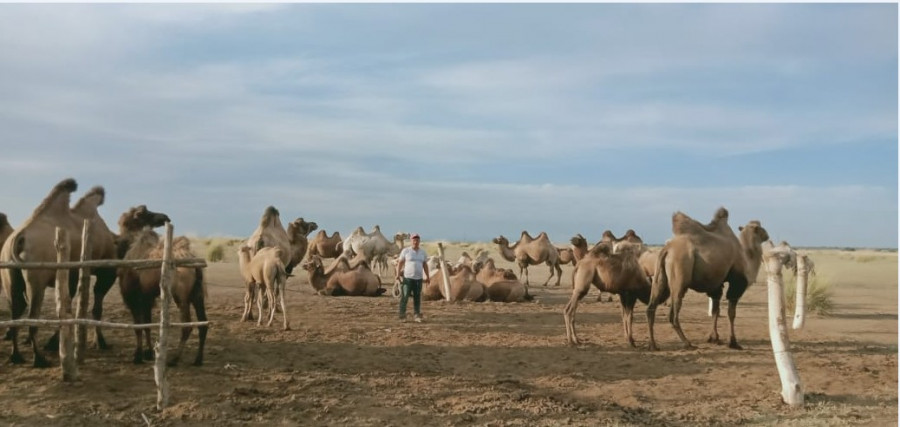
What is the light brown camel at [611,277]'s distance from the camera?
37.5ft

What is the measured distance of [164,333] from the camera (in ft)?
26.0

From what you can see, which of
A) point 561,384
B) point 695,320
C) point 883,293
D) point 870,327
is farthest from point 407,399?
point 883,293

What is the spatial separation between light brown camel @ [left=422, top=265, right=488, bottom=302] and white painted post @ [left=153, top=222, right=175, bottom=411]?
1043cm

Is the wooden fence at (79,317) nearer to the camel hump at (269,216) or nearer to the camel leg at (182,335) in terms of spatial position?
the camel leg at (182,335)

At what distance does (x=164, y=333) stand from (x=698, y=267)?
7.71 meters

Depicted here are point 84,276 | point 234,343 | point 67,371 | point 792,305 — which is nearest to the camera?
point 67,371

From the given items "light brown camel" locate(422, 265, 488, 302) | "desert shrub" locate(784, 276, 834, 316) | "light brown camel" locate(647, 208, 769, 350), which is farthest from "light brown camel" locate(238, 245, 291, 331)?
"desert shrub" locate(784, 276, 834, 316)

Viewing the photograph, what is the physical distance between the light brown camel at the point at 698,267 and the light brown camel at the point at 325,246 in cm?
1656

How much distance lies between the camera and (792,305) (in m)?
16.8

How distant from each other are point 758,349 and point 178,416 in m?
8.49

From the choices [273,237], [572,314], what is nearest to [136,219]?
[273,237]

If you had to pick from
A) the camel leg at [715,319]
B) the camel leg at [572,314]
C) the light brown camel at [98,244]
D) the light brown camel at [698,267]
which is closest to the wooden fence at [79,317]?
the light brown camel at [98,244]

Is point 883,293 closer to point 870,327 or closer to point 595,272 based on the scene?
point 870,327

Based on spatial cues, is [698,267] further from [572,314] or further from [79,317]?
[79,317]
